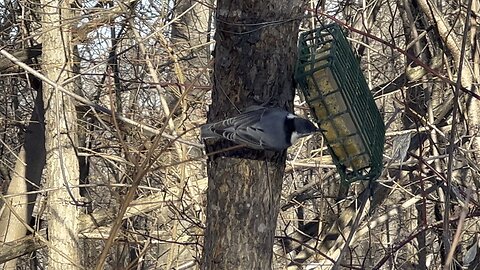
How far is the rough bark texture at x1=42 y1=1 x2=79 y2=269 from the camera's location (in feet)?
19.4

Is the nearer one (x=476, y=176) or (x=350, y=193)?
(x=476, y=176)

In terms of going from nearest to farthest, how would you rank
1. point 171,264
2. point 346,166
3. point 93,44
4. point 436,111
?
point 346,166 → point 171,264 → point 436,111 → point 93,44

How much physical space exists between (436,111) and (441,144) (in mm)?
398

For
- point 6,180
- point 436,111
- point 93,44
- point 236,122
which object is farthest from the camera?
A: point 6,180

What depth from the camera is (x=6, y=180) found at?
8.27 m

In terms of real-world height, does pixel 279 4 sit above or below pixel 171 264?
above

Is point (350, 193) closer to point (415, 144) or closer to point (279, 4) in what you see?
point (415, 144)

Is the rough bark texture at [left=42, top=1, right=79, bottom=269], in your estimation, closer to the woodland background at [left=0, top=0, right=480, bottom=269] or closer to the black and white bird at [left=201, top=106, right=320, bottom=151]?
the woodland background at [left=0, top=0, right=480, bottom=269]

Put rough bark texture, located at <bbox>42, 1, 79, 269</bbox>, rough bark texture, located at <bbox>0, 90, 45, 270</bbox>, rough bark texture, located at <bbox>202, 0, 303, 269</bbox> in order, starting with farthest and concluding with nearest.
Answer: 1. rough bark texture, located at <bbox>0, 90, 45, 270</bbox>
2. rough bark texture, located at <bbox>42, 1, 79, 269</bbox>
3. rough bark texture, located at <bbox>202, 0, 303, 269</bbox>

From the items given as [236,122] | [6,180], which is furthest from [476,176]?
[6,180]

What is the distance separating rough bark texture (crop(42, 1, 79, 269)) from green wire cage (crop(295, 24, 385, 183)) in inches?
128

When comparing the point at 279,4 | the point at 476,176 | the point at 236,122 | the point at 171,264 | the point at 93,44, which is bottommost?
the point at 171,264

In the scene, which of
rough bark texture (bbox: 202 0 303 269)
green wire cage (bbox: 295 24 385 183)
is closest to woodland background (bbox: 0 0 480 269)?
rough bark texture (bbox: 202 0 303 269)

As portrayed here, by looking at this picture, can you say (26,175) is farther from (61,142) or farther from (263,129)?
(263,129)
